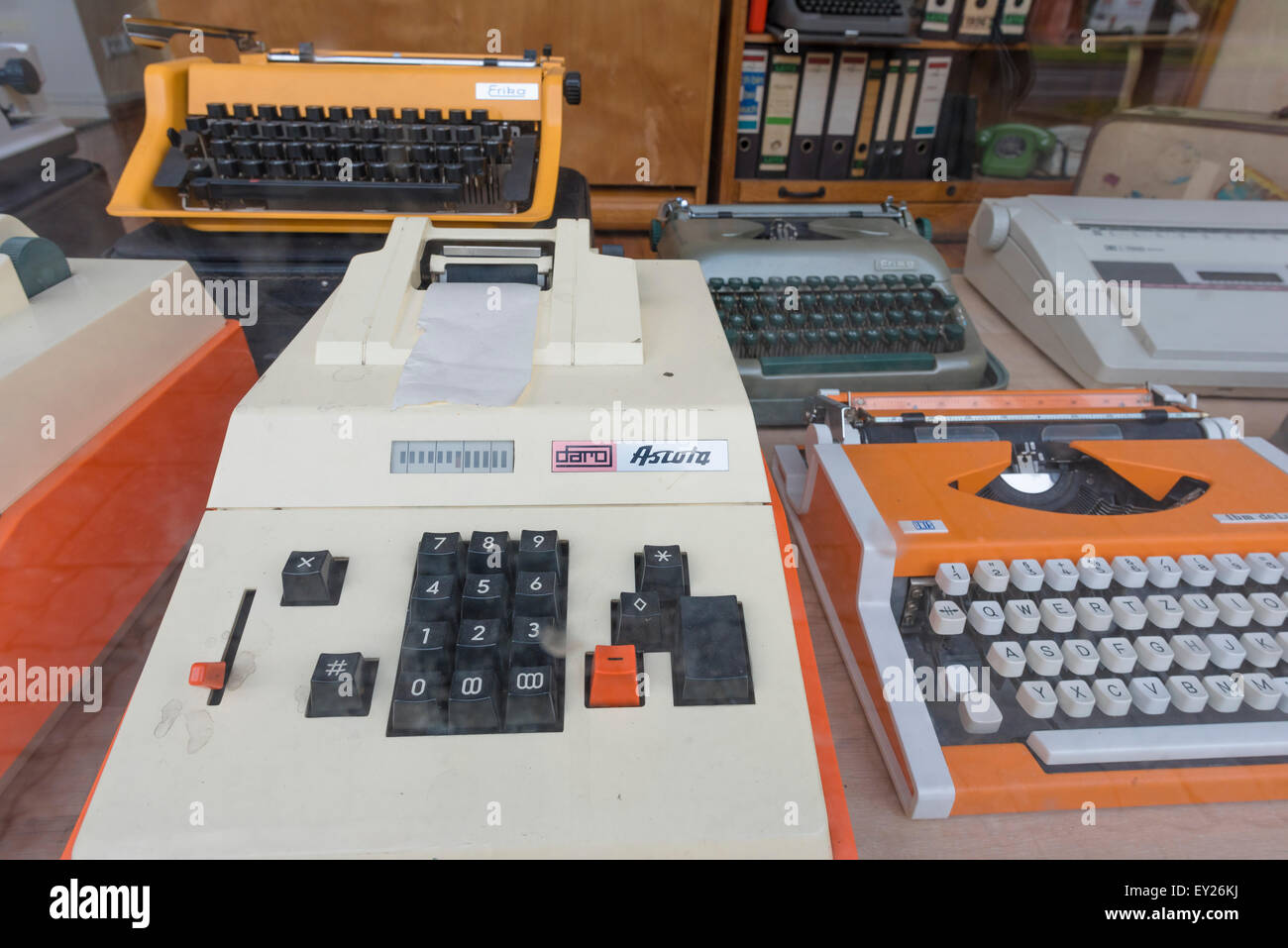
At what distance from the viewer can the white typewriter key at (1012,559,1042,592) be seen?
27.4 inches

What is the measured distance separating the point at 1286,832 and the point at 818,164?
2.02 metres

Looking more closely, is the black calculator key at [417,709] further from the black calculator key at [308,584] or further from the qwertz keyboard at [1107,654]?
the qwertz keyboard at [1107,654]

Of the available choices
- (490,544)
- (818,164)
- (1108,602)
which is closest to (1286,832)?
(1108,602)

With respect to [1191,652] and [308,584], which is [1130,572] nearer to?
[1191,652]

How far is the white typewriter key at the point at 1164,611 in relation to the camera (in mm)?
688

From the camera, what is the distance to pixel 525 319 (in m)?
Answer: 0.74

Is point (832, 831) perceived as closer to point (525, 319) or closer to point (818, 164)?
point (525, 319)

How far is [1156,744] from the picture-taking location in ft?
2.04

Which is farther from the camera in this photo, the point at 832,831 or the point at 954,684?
the point at 954,684

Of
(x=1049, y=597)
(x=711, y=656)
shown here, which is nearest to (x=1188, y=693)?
(x=1049, y=597)

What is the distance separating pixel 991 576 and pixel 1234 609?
24 centimetres
